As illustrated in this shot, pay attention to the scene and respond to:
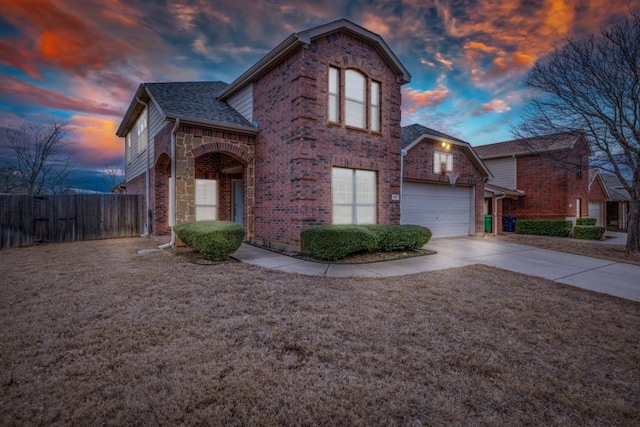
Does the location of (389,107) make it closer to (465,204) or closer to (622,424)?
(465,204)

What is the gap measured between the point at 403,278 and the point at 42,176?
884 inches

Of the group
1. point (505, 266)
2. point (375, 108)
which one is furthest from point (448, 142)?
point (505, 266)

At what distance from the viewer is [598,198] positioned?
2486cm

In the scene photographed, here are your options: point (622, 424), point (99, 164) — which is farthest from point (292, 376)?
point (99, 164)

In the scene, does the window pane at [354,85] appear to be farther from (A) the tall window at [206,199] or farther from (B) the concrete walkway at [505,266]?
(A) the tall window at [206,199]

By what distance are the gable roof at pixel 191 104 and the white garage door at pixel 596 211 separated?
29.2 m

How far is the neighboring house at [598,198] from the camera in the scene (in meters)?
24.0

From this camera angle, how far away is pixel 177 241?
9312mm

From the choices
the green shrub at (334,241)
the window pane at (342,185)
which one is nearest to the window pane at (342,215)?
the window pane at (342,185)

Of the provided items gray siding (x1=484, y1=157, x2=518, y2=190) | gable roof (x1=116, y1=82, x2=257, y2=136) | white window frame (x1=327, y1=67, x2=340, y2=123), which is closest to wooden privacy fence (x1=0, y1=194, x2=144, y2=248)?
gable roof (x1=116, y1=82, x2=257, y2=136)

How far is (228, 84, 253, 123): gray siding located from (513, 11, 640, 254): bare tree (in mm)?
11747

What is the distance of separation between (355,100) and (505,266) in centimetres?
686

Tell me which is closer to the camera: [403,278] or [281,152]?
[403,278]

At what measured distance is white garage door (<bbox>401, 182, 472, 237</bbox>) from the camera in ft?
42.3
